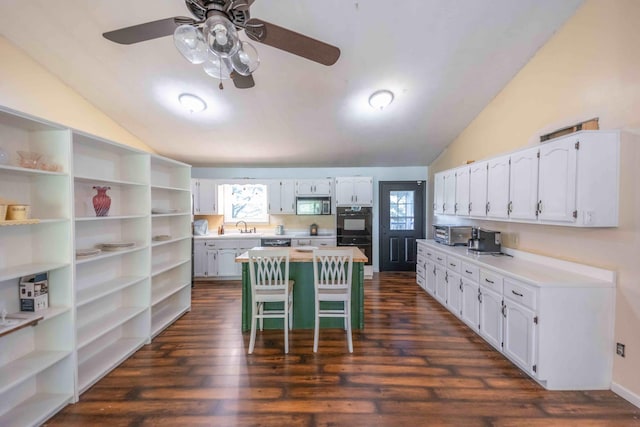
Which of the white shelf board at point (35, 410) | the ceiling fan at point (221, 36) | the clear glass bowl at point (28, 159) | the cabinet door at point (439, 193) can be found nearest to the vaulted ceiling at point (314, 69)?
the cabinet door at point (439, 193)

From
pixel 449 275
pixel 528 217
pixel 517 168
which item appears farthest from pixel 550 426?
pixel 517 168

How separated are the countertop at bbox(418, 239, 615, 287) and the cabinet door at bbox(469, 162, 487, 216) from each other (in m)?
0.59

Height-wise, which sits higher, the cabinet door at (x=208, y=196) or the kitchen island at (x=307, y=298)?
the cabinet door at (x=208, y=196)

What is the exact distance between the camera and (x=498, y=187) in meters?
3.20

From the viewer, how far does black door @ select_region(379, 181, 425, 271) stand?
6008 millimetres

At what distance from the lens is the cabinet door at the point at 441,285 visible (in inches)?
152

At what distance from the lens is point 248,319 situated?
3307 millimetres

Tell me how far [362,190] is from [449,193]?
1725mm

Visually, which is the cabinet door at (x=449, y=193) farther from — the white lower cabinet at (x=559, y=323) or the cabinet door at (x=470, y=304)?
the white lower cabinet at (x=559, y=323)

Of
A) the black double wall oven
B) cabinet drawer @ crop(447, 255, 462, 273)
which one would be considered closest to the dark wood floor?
cabinet drawer @ crop(447, 255, 462, 273)

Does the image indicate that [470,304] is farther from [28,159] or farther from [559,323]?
[28,159]

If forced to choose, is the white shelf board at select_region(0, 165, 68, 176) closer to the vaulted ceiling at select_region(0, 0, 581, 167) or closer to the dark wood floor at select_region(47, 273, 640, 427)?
the vaulted ceiling at select_region(0, 0, 581, 167)

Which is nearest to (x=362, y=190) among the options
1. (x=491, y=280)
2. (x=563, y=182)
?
(x=491, y=280)

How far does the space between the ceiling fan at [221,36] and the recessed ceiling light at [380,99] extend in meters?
1.74
